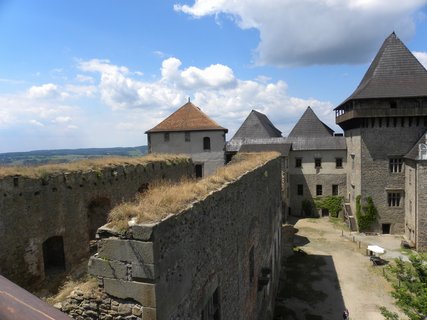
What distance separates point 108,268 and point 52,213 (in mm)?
7076

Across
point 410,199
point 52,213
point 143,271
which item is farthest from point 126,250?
point 410,199

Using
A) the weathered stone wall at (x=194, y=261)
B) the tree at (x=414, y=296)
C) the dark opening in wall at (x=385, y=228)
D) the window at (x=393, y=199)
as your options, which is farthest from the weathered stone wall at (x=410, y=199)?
the weathered stone wall at (x=194, y=261)

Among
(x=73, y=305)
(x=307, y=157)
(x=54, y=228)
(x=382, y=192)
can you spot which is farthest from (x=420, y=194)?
(x=73, y=305)

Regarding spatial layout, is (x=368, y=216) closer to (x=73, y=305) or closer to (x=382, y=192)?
(x=382, y=192)

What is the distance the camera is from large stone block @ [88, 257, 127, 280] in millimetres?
5336

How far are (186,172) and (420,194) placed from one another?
1789 centimetres

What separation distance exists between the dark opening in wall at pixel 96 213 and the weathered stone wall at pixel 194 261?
597 cm

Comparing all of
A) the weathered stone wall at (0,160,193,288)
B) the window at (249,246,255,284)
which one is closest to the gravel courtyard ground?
the window at (249,246,255,284)

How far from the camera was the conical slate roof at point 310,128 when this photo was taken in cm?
4050

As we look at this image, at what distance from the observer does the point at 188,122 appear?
105ft

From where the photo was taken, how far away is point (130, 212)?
17.9 feet

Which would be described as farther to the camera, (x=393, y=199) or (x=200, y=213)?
(x=393, y=199)

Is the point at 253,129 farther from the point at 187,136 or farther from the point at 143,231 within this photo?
the point at 143,231

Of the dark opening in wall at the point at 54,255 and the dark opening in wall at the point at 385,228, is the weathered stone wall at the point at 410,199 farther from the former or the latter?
the dark opening in wall at the point at 54,255
